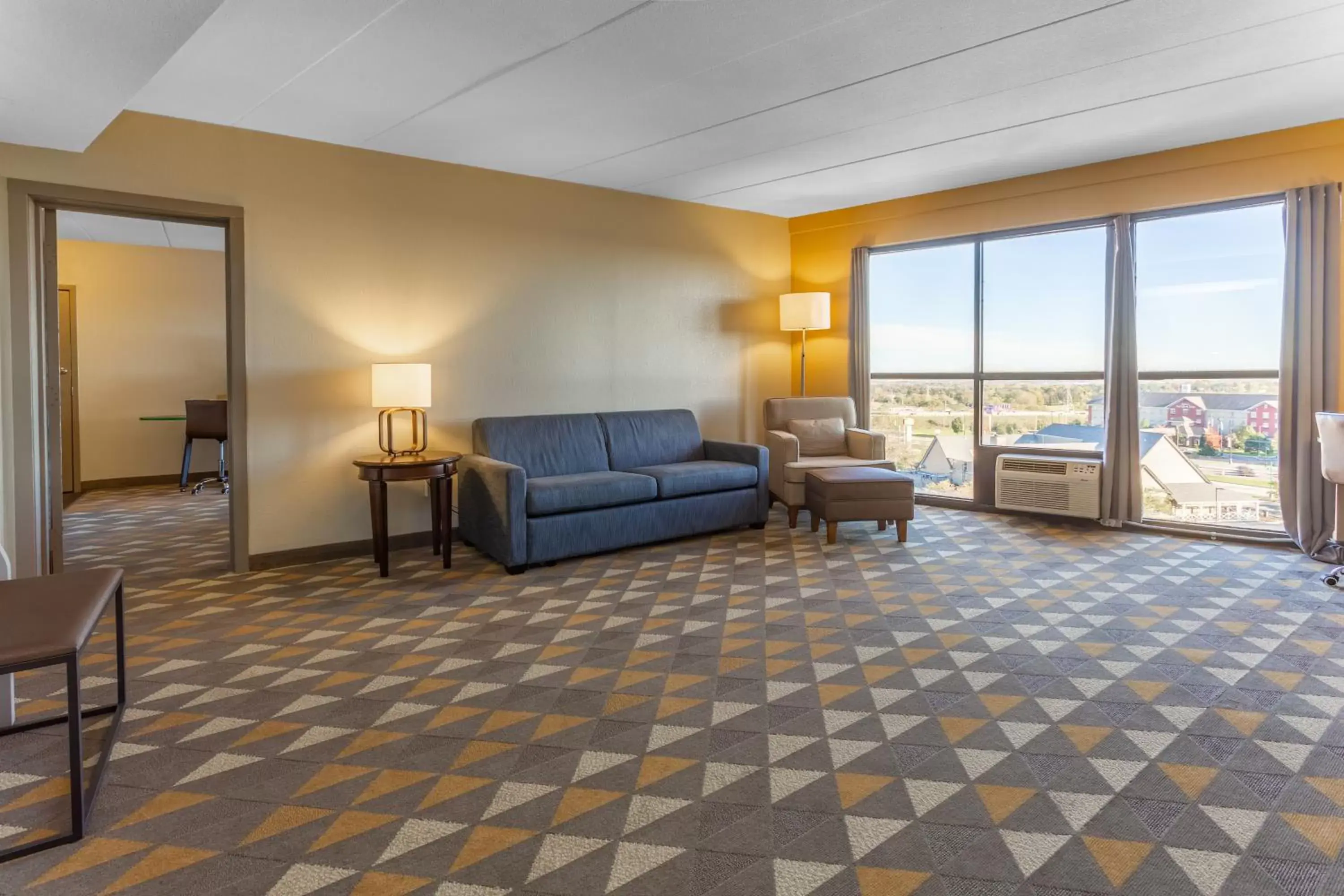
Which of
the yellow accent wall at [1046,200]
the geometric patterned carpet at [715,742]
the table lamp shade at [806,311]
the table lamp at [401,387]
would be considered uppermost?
the yellow accent wall at [1046,200]

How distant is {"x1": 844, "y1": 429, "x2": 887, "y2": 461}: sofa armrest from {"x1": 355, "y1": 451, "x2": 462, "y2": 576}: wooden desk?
3.26 metres

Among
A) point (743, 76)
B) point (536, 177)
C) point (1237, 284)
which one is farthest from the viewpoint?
point (536, 177)

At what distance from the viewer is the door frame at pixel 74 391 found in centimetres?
799

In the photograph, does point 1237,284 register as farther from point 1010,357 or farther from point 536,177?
point 536,177

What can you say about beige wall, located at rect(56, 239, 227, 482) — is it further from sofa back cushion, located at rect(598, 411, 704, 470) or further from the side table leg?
sofa back cushion, located at rect(598, 411, 704, 470)

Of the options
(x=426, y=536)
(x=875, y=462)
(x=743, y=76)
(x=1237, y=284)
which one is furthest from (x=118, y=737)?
(x=1237, y=284)

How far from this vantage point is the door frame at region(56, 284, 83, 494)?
799cm

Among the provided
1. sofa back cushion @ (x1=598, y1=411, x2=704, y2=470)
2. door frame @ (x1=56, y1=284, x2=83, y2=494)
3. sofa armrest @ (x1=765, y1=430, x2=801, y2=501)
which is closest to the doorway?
door frame @ (x1=56, y1=284, x2=83, y2=494)

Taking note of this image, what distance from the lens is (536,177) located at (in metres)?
5.89

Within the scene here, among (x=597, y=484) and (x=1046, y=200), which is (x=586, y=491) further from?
(x=1046, y=200)

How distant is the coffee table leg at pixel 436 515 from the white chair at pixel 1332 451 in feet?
16.5

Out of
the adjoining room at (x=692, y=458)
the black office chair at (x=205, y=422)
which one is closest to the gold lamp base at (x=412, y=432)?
the adjoining room at (x=692, y=458)

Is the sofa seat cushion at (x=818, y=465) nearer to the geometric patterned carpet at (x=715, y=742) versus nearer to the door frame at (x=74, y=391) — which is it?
the geometric patterned carpet at (x=715, y=742)

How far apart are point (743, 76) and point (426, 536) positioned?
3.56 metres
